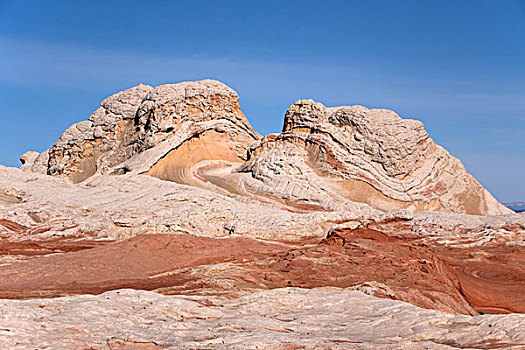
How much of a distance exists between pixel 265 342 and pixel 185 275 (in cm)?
683

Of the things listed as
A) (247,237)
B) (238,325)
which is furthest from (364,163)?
(238,325)

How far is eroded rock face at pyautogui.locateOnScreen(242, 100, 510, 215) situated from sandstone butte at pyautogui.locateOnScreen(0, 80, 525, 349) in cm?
12

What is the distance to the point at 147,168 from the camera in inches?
1323

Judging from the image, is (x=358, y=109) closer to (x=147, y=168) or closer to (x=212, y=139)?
(x=212, y=139)

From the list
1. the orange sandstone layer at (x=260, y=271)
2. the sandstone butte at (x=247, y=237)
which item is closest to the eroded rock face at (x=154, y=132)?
the sandstone butte at (x=247, y=237)

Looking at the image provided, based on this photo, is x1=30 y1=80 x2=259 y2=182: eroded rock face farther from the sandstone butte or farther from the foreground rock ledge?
the foreground rock ledge

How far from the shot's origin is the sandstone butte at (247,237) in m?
6.72

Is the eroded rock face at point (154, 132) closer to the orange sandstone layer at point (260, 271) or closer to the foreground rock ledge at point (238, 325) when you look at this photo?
the orange sandstone layer at point (260, 271)

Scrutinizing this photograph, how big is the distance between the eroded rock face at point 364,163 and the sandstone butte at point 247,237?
0.12 meters

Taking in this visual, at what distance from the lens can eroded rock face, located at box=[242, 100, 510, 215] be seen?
32.8 meters

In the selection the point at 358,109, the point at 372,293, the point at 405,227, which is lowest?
the point at 372,293

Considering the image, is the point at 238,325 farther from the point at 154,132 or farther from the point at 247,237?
the point at 154,132

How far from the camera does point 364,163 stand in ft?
114

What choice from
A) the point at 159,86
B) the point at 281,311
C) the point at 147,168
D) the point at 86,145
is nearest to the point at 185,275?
the point at 281,311
